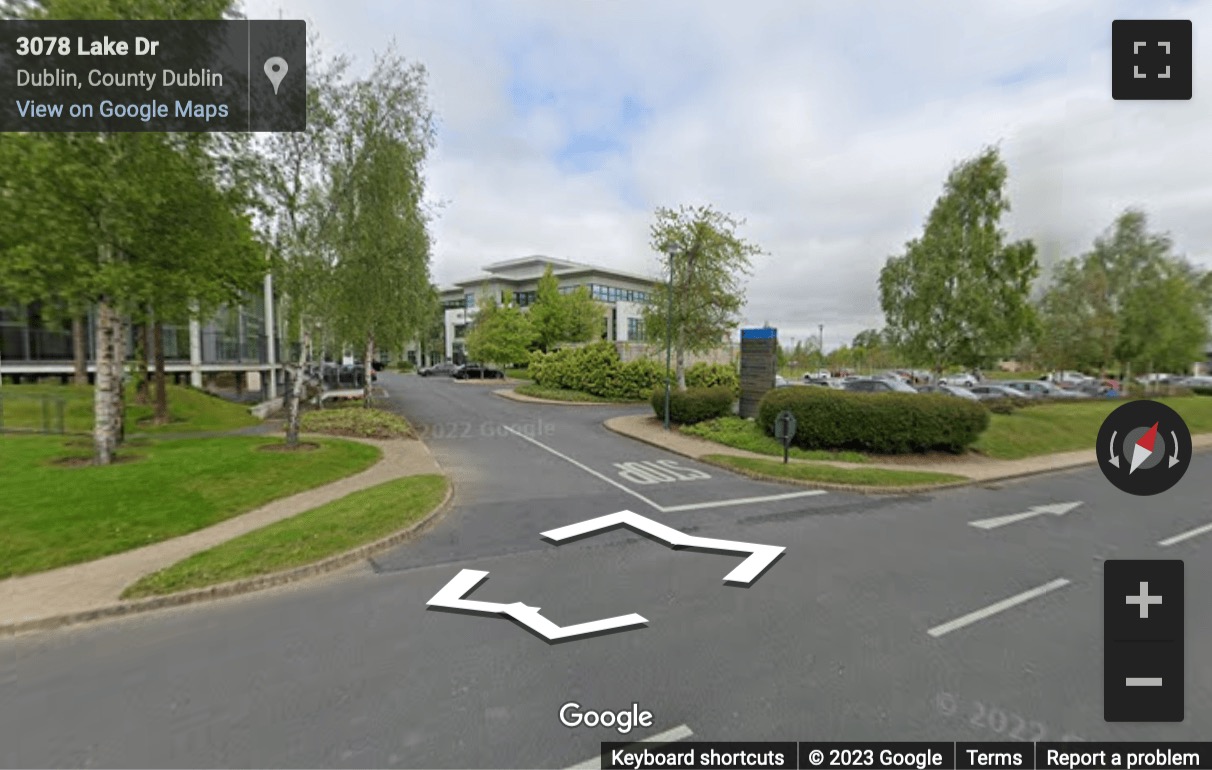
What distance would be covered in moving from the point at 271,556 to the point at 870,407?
1338 centimetres

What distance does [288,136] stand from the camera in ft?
36.1

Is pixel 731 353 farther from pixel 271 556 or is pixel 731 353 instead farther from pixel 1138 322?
pixel 271 556

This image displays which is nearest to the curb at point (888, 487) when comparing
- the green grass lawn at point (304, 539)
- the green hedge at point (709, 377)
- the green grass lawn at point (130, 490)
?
the green grass lawn at point (304, 539)

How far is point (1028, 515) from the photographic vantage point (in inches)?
332

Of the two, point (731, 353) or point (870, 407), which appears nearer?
point (870, 407)

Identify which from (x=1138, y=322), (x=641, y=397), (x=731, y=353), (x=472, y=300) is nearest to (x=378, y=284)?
(x=641, y=397)

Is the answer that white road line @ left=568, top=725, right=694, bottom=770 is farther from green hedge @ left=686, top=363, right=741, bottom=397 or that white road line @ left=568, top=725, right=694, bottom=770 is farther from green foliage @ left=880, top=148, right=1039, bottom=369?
green hedge @ left=686, top=363, right=741, bottom=397

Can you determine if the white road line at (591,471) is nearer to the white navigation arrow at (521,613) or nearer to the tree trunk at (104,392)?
the white navigation arrow at (521,613)

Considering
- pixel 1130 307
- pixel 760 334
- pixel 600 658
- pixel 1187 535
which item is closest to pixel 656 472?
pixel 600 658

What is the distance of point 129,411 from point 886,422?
2517 cm

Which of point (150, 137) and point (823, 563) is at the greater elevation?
point (150, 137)

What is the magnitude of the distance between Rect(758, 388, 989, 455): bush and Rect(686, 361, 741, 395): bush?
12.7 metres

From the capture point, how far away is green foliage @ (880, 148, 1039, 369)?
727 inches

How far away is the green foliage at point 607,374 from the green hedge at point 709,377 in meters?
1.74
